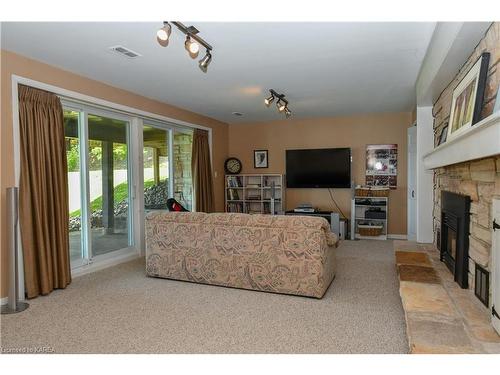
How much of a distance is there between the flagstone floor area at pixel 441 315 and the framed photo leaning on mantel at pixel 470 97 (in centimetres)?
120

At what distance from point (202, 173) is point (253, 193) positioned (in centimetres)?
136

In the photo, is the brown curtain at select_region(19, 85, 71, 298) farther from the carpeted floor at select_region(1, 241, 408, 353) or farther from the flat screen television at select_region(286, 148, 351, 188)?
the flat screen television at select_region(286, 148, 351, 188)

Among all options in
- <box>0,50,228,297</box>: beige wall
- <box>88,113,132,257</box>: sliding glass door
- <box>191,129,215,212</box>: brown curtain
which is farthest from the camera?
<box>191,129,215,212</box>: brown curtain

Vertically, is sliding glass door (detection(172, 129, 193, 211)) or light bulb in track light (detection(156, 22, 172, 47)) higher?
light bulb in track light (detection(156, 22, 172, 47))

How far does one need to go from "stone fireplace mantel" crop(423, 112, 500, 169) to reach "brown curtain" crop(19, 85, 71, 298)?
3.67 metres

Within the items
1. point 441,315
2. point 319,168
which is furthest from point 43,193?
point 319,168

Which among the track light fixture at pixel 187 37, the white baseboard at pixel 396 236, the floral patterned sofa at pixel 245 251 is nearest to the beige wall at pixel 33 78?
the floral patterned sofa at pixel 245 251

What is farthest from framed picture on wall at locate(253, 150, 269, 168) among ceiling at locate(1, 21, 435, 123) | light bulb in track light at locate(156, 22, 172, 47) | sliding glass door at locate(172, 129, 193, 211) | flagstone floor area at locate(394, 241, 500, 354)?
light bulb in track light at locate(156, 22, 172, 47)

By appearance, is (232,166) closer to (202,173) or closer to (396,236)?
(202,173)

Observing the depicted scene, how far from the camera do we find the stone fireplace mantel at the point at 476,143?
5.28 feet

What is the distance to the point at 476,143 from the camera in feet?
6.30

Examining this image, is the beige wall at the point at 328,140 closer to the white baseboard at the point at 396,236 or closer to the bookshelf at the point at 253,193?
the white baseboard at the point at 396,236

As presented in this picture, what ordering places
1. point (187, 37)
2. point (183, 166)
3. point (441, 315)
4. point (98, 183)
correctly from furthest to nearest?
point (183, 166), point (98, 183), point (187, 37), point (441, 315)

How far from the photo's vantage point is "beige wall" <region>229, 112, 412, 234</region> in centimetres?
631
